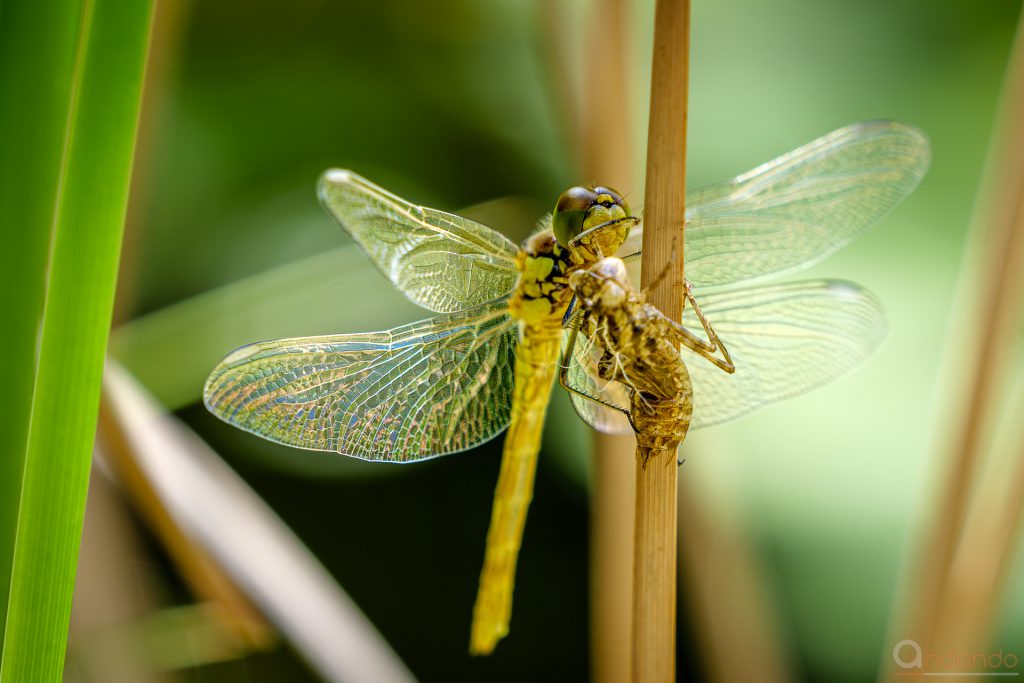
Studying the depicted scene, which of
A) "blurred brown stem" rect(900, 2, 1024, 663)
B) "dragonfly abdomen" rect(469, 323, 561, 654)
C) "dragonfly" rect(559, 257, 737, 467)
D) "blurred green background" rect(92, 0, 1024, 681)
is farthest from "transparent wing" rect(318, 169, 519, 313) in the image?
"blurred brown stem" rect(900, 2, 1024, 663)

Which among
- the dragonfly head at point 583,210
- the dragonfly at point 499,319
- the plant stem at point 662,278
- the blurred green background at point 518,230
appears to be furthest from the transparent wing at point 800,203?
the blurred green background at point 518,230

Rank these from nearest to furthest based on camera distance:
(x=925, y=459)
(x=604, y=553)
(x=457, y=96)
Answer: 1. (x=604, y=553)
2. (x=925, y=459)
3. (x=457, y=96)

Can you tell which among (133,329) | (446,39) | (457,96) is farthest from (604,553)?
(446,39)

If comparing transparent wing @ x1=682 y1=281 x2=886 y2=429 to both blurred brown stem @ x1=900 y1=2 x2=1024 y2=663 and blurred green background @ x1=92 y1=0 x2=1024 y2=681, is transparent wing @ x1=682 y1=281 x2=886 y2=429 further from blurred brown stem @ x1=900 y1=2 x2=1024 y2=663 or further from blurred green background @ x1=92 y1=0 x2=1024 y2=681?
blurred green background @ x1=92 y1=0 x2=1024 y2=681

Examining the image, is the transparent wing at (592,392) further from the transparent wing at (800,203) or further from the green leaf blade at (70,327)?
the green leaf blade at (70,327)

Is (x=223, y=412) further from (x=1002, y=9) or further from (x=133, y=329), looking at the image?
(x=1002, y=9)

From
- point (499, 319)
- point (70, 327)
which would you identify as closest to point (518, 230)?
point (499, 319)

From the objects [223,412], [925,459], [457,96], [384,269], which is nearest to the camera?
[223,412]
